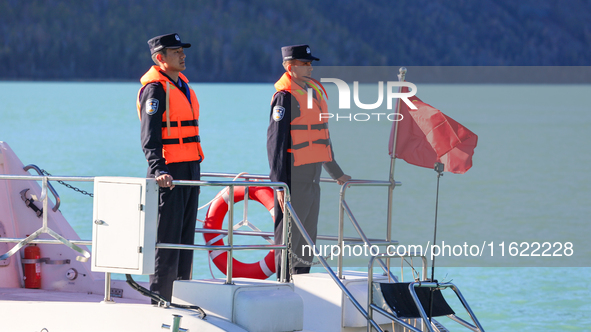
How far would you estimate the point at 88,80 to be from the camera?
9019cm

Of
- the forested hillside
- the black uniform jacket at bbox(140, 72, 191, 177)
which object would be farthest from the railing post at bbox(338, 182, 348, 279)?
the forested hillside

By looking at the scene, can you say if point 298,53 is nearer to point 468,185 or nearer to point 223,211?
point 223,211

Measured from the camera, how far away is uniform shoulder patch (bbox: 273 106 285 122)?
586 cm

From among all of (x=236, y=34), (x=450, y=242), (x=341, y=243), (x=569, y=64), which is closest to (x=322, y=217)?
(x=450, y=242)

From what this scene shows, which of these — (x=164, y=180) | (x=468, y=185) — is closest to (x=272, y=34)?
(x=468, y=185)

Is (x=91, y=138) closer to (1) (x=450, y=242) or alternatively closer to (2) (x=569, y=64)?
(1) (x=450, y=242)

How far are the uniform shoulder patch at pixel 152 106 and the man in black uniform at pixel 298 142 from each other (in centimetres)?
97

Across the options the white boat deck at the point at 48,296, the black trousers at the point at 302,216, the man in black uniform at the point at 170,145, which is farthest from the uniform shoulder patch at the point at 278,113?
the white boat deck at the point at 48,296

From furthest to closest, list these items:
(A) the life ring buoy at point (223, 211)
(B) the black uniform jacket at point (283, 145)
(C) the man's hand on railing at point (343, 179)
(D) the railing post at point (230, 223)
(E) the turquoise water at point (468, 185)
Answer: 1. (E) the turquoise water at point (468, 185)
2. (A) the life ring buoy at point (223, 211)
3. (C) the man's hand on railing at point (343, 179)
4. (B) the black uniform jacket at point (283, 145)
5. (D) the railing post at point (230, 223)

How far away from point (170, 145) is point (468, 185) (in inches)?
943

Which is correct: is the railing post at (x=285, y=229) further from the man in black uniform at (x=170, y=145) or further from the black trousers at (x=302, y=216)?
the black trousers at (x=302, y=216)

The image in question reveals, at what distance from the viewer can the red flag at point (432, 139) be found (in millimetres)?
5875

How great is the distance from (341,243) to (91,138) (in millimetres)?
37544

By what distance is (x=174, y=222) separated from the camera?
5.20 metres
